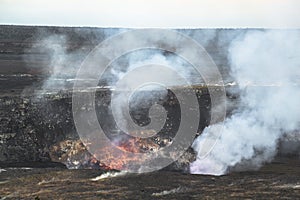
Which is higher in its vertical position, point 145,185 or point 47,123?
point 47,123

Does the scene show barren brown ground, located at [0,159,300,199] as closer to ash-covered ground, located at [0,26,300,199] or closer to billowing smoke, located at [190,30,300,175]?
ash-covered ground, located at [0,26,300,199]

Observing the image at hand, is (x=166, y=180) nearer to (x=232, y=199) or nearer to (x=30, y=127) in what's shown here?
(x=232, y=199)

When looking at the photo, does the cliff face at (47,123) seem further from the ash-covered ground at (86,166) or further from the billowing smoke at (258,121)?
the billowing smoke at (258,121)

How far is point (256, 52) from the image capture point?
2809 cm

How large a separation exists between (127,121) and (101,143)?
7.75ft

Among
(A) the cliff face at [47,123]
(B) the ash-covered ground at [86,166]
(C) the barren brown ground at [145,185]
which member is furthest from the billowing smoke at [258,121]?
(A) the cliff face at [47,123]

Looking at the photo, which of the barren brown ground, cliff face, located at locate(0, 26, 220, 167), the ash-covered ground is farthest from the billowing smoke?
cliff face, located at locate(0, 26, 220, 167)

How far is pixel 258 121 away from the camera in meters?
18.3

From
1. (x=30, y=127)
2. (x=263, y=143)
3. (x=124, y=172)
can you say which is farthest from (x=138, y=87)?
(x=124, y=172)

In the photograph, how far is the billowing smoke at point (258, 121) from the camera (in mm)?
15328

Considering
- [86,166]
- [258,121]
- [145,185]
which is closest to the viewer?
[145,185]

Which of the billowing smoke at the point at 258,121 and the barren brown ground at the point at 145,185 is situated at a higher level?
the billowing smoke at the point at 258,121

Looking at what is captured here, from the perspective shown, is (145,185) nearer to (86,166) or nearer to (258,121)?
(86,166)

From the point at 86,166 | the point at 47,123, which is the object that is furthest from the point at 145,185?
the point at 47,123
